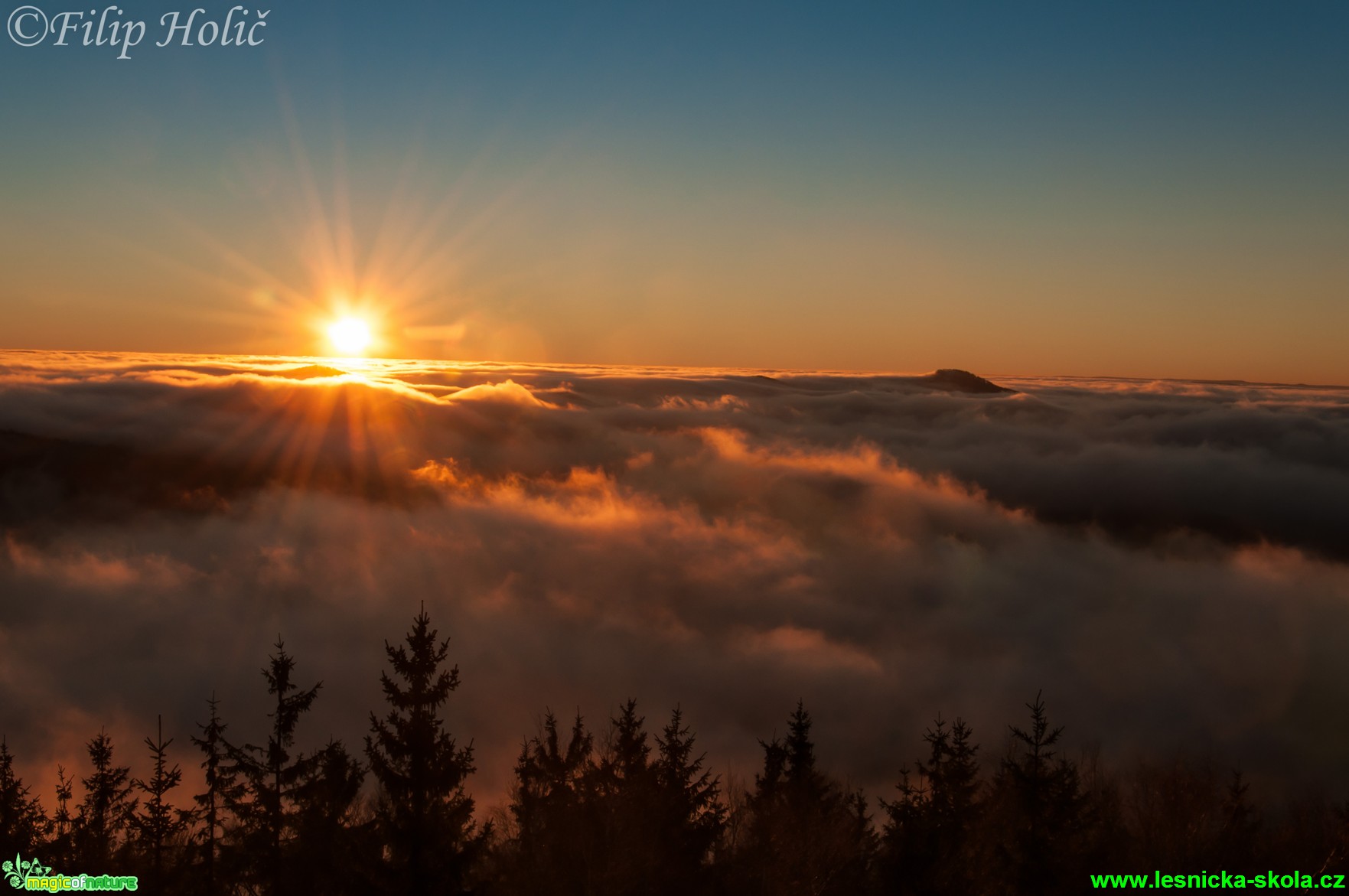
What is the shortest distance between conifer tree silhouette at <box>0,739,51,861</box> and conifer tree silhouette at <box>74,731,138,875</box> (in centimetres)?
119

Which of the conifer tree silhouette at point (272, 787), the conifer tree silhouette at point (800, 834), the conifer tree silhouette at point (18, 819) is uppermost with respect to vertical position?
the conifer tree silhouette at point (272, 787)

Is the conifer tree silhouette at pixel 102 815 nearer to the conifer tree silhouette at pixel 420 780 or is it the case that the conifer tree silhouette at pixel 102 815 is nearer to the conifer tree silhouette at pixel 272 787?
the conifer tree silhouette at pixel 272 787

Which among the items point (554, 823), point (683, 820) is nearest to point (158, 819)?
point (554, 823)

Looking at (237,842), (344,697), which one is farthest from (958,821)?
(344,697)

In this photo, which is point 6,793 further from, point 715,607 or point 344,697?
point 715,607

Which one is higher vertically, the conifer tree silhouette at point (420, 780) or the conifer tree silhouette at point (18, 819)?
the conifer tree silhouette at point (420, 780)

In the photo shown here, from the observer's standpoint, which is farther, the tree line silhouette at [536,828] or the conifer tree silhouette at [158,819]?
the conifer tree silhouette at [158,819]

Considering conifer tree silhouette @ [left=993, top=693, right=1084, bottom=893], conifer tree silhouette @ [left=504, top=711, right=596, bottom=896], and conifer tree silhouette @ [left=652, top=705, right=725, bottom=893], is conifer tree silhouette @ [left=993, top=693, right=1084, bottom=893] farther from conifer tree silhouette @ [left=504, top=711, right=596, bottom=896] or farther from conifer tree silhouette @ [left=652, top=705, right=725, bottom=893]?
conifer tree silhouette @ [left=504, top=711, right=596, bottom=896]

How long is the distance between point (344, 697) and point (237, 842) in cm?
8068

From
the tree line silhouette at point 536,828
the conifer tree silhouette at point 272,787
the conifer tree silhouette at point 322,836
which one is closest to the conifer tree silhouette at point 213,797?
the tree line silhouette at point 536,828

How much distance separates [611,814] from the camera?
2192cm

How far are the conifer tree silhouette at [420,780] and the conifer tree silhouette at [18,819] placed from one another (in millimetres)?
11759

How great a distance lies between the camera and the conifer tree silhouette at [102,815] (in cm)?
2308

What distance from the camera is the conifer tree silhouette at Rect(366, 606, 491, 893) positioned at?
66.5 feet
